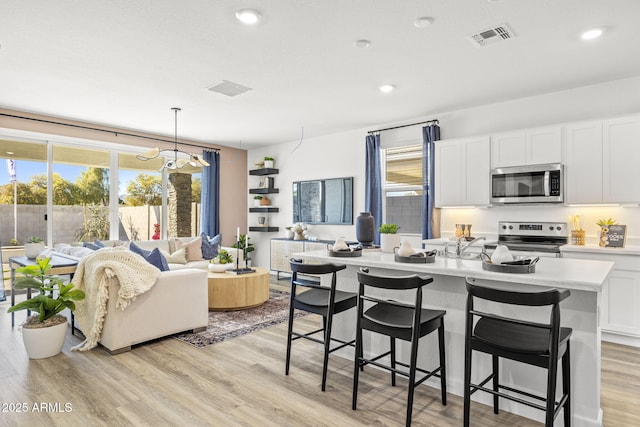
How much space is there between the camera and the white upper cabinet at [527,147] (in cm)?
411

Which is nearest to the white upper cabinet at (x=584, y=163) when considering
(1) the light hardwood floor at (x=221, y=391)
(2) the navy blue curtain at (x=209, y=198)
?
(1) the light hardwood floor at (x=221, y=391)

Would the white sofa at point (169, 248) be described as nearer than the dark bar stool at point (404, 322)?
No

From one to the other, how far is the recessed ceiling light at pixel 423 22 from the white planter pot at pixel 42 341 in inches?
148

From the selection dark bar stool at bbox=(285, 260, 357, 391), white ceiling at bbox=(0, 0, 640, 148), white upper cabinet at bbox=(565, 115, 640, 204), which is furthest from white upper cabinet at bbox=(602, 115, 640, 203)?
dark bar stool at bbox=(285, 260, 357, 391)

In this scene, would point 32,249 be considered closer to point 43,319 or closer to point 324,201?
point 43,319

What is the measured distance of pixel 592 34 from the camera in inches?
117

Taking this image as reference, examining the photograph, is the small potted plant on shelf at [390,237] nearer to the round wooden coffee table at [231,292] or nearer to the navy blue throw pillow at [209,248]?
the round wooden coffee table at [231,292]

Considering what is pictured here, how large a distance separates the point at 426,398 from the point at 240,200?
20.1ft

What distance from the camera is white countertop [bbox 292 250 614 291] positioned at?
1933 millimetres

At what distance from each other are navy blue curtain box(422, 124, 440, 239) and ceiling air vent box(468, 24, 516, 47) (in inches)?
82.6

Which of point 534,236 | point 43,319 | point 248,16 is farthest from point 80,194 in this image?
point 534,236

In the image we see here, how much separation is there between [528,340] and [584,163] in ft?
9.48

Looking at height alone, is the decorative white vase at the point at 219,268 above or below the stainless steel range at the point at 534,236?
below

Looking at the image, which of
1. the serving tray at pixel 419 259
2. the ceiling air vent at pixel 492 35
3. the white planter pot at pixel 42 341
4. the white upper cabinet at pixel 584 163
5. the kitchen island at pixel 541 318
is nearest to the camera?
the kitchen island at pixel 541 318
